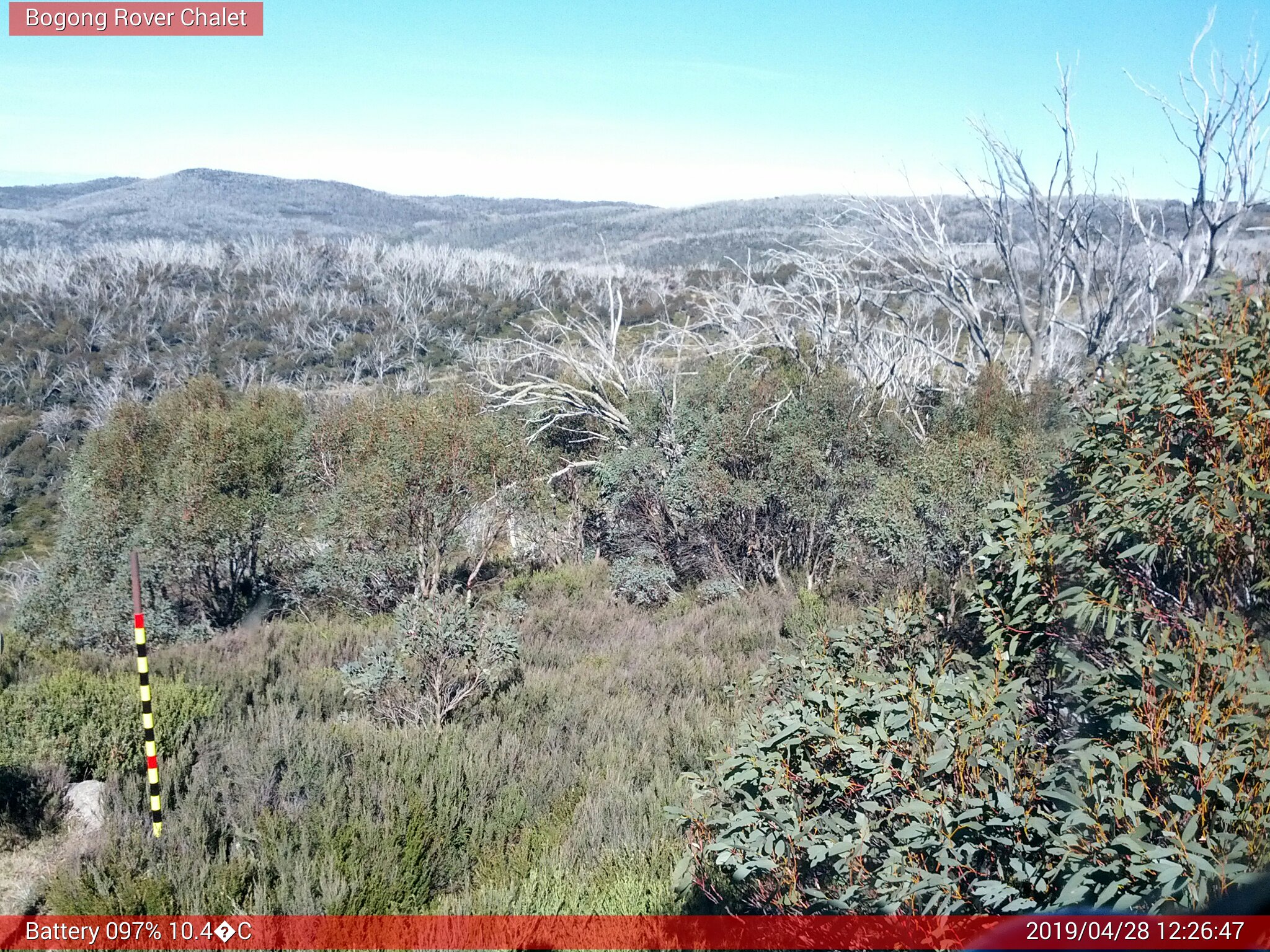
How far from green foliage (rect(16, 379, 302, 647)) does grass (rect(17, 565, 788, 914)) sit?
390cm

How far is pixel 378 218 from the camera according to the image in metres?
108

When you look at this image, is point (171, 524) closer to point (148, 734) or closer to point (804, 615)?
point (148, 734)

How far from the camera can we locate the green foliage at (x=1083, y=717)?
Result: 2445 millimetres

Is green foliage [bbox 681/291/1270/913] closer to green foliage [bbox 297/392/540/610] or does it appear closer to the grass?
the grass

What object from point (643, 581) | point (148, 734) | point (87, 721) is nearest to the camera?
point (148, 734)

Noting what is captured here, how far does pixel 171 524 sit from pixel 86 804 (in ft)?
25.6

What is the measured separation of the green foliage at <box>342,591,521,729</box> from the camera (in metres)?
7.45

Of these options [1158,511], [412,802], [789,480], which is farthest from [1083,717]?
[789,480]

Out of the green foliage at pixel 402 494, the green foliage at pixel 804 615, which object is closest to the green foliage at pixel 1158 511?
the green foliage at pixel 804 615

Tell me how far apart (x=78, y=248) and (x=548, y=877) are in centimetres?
8125

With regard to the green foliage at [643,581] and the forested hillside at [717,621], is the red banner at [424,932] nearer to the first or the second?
the forested hillside at [717,621]

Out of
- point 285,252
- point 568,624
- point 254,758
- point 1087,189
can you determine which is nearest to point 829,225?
point 1087,189

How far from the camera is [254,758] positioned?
590cm

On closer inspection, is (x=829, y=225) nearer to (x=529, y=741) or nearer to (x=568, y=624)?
(x=568, y=624)
